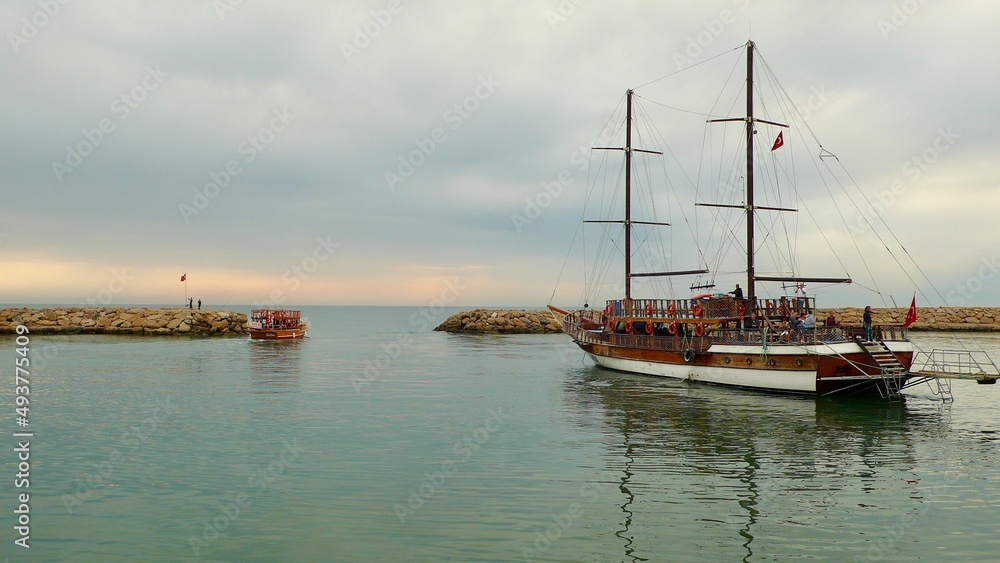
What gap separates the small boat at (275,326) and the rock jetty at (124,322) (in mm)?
6389

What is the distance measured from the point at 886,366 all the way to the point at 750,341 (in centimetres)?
647

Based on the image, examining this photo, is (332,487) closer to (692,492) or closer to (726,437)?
(692,492)

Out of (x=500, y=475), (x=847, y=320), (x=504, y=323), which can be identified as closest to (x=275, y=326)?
(x=504, y=323)

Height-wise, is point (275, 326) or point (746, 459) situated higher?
point (275, 326)

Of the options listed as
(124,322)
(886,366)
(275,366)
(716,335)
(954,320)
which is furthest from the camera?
(954,320)

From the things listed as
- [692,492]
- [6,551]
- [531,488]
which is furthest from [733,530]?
[6,551]

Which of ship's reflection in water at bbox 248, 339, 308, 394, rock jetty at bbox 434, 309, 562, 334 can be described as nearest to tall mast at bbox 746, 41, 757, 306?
ship's reflection in water at bbox 248, 339, 308, 394

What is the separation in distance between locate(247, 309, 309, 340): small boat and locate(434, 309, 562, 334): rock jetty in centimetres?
2772

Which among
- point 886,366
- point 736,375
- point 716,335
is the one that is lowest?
point 736,375

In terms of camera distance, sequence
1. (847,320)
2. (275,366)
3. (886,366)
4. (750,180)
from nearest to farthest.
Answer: (886,366)
(750,180)
(275,366)
(847,320)

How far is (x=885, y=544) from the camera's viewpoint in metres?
12.1

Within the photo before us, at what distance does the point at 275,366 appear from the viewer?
157 ft

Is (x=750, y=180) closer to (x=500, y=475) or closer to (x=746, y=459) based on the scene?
(x=746, y=459)

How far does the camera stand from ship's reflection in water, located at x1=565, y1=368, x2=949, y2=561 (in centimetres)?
1309
